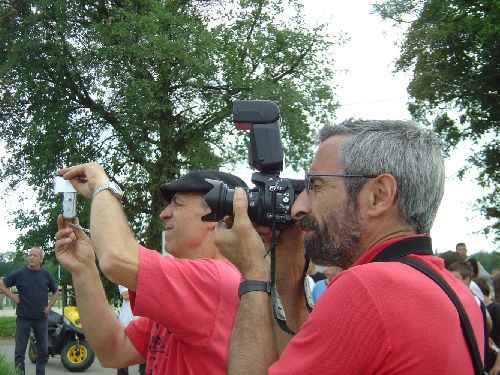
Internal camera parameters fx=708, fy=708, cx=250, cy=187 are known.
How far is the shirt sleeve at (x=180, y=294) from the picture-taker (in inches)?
94.0

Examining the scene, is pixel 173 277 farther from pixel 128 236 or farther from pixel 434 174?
pixel 434 174

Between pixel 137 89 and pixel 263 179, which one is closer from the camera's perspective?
pixel 263 179

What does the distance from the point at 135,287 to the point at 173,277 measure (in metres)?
0.15

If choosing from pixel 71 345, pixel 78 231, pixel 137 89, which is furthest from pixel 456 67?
pixel 78 231

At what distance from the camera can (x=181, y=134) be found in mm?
18344

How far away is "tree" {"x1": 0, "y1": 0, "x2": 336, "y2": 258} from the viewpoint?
17234 mm

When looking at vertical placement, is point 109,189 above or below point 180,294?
above

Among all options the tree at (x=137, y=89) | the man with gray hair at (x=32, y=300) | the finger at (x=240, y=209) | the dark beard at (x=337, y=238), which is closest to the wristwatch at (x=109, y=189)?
the finger at (x=240, y=209)

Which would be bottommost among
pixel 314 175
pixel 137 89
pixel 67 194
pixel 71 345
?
pixel 71 345

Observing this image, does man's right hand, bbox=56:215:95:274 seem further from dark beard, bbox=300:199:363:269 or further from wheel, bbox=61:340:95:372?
wheel, bbox=61:340:95:372

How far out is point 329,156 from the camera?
1955mm

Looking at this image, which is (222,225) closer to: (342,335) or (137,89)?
(342,335)

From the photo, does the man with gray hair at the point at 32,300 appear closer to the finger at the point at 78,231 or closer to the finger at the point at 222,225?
the finger at the point at 78,231

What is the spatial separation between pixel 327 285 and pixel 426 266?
0.33 m
